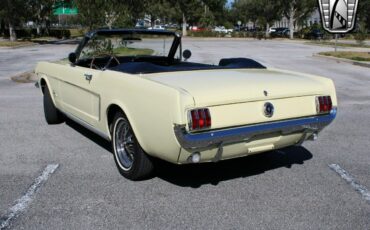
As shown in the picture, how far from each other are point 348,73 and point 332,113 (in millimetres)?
12375

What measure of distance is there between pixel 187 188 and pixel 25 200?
4.73ft

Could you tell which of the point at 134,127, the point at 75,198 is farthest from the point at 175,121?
the point at 75,198

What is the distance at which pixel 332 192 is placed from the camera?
170 inches

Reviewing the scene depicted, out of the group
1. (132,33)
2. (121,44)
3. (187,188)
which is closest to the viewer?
(187,188)

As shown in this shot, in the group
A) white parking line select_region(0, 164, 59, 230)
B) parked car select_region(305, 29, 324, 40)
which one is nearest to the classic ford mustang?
white parking line select_region(0, 164, 59, 230)

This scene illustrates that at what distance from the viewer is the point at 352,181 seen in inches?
182

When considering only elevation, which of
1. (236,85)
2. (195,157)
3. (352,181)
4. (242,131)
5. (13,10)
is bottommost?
(352,181)

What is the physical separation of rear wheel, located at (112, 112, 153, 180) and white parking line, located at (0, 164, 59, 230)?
0.74 meters

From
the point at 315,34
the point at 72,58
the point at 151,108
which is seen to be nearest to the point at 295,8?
the point at 315,34

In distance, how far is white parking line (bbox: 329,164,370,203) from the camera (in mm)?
4262

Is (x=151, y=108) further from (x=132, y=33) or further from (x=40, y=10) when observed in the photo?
(x=40, y=10)

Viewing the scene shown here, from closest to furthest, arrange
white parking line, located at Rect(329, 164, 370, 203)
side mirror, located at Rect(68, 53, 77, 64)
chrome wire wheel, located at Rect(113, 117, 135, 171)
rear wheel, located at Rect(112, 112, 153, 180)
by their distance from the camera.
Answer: white parking line, located at Rect(329, 164, 370, 203) → rear wheel, located at Rect(112, 112, 153, 180) → chrome wire wheel, located at Rect(113, 117, 135, 171) → side mirror, located at Rect(68, 53, 77, 64)

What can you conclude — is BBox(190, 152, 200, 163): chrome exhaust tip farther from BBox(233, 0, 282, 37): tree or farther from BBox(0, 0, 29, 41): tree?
BBox(233, 0, 282, 37): tree

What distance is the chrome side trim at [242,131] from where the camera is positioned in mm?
3699
